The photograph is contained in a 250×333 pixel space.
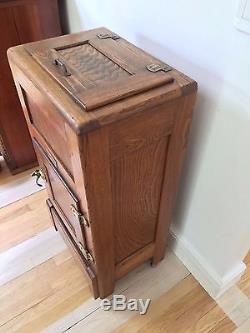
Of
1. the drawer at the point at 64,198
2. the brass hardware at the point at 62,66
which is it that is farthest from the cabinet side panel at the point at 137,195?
the brass hardware at the point at 62,66

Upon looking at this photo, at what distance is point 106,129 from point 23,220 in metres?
1.00

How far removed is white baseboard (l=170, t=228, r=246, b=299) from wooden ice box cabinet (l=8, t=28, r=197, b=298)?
0.26 m

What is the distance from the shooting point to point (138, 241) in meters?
1.04

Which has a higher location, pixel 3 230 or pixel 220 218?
pixel 220 218

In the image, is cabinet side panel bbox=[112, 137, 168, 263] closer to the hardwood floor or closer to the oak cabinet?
the hardwood floor

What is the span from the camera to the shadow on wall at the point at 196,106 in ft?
2.53

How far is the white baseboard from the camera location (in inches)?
43.3

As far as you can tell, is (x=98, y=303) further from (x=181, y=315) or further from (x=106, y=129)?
(x=106, y=129)

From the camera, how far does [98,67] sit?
0.72m

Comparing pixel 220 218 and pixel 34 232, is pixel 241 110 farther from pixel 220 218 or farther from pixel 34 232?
pixel 34 232

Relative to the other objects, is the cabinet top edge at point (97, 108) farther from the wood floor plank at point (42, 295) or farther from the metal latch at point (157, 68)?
the wood floor plank at point (42, 295)

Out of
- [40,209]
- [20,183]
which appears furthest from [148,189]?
[20,183]

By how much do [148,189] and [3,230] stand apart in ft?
2.79

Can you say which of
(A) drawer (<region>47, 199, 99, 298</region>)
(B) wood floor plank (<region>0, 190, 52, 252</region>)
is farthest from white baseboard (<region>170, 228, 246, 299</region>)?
(B) wood floor plank (<region>0, 190, 52, 252</region>)
